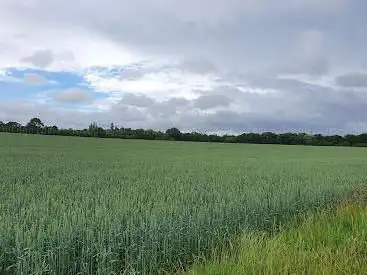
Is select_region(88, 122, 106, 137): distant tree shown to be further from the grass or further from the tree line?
the grass

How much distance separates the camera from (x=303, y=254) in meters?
6.29

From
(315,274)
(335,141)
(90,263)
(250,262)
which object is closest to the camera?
(315,274)

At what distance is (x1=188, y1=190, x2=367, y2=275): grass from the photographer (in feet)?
18.8

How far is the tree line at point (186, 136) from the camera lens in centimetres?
8094

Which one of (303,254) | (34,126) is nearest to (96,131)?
(34,126)

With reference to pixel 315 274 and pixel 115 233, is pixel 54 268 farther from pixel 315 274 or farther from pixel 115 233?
pixel 315 274

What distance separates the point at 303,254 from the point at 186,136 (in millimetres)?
82981

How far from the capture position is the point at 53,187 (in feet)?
45.1

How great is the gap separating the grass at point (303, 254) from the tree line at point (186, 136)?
7521cm

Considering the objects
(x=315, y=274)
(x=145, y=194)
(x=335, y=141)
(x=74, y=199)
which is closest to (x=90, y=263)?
(x=315, y=274)

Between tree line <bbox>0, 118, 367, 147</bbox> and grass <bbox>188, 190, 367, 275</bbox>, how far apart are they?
75.2m

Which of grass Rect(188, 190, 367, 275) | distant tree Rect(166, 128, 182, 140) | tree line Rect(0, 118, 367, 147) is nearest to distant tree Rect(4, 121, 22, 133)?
tree line Rect(0, 118, 367, 147)

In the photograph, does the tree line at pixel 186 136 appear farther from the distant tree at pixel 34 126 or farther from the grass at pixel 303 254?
the grass at pixel 303 254

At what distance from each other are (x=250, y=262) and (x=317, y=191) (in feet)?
31.1
